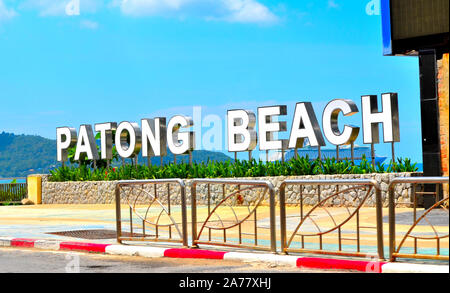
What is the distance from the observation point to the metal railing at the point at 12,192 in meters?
38.5

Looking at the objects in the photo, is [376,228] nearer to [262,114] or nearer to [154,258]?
[154,258]

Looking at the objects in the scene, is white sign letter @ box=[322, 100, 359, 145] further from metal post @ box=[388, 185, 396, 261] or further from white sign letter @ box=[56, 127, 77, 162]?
metal post @ box=[388, 185, 396, 261]

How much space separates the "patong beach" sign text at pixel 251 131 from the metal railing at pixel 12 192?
2717 mm

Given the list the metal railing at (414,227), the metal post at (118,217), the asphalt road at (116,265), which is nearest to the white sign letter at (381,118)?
the metal post at (118,217)

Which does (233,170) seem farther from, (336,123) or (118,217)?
(118,217)

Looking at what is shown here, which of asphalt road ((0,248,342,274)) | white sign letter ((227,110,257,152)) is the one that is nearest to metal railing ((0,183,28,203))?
white sign letter ((227,110,257,152))

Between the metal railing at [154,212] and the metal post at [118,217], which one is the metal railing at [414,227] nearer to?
the metal railing at [154,212]

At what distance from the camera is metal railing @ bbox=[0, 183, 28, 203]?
38531 millimetres

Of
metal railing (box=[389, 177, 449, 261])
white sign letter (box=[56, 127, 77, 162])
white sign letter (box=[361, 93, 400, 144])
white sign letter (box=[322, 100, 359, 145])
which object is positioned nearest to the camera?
metal railing (box=[389, 177, 449, 261])

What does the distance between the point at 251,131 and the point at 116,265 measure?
19837 millimetres

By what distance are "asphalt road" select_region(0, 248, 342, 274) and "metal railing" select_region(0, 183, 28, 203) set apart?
86.2 ft

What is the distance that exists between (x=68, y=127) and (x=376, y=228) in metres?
31.3
